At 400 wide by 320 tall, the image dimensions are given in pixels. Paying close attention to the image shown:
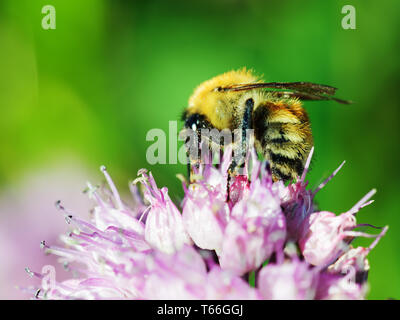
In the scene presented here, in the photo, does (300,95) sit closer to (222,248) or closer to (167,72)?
(222,248)

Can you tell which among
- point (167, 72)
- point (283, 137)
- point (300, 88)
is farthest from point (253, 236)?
point (167, 72)

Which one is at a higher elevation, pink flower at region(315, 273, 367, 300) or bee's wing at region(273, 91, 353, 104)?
bee's wing at region(273, 91, 353, 104)

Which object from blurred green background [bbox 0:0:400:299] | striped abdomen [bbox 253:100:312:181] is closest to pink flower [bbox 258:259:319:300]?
striped abdomen [bbox 253:100:312:181]

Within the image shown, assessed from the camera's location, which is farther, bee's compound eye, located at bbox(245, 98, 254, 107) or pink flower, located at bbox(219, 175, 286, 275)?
bee's compound eye, located at bbox(245, 98, 254, 107)

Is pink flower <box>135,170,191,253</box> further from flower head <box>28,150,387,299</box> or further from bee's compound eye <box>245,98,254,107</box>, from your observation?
bee's compound eye <box>245,98,254,107</box>

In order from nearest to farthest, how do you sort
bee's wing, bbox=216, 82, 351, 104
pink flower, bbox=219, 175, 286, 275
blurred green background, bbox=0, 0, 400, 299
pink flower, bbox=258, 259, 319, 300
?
pink flower, bbox=258, 259, 319, 300 → pink flower, bbox=219, 175, 286, 275 → bee's wing, bbox=216, 82, 351, 104 → blurred green background, bbox=0, 0, 400, 299

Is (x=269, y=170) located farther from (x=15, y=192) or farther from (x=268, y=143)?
(x=15, y=192)

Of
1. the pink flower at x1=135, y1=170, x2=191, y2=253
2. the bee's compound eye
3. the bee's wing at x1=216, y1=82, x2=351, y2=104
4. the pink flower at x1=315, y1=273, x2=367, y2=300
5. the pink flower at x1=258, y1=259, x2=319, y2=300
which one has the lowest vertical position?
the pink flower at x1=315, y1=273, x2=367, y2=300

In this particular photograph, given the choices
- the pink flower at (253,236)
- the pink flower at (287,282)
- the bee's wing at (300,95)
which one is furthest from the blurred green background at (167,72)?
the pink flower at (287,282)

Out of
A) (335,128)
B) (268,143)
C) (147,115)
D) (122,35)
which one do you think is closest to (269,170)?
(268,143)
